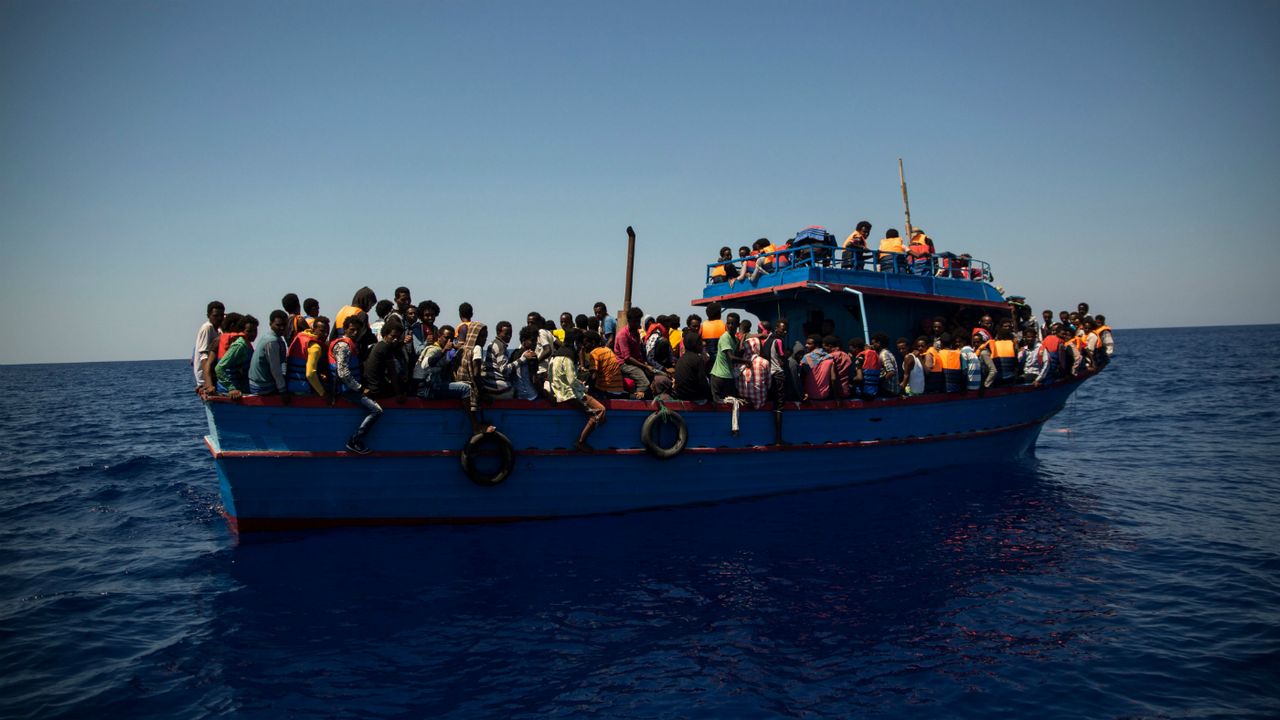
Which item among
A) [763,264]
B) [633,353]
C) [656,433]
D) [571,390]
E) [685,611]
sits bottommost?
[685,611]

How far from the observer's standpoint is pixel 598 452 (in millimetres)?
9734

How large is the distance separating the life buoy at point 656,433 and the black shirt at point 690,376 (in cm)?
43

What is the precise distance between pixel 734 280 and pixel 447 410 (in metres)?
7.18

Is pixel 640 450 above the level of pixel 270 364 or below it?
below

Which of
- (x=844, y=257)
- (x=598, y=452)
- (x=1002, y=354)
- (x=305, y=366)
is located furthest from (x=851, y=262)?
(x=305, y=366)

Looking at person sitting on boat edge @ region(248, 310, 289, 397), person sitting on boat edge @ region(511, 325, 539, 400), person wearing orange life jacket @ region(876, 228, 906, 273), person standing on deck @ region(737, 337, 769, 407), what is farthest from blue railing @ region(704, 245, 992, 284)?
person sitting on boat edge @ region(248, 310, 289, 397)

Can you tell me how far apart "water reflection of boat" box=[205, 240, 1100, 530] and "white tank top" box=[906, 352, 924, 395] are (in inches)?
9.7

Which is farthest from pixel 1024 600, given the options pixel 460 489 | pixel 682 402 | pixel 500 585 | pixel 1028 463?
pixel 1028 463

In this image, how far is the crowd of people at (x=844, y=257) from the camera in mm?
12750

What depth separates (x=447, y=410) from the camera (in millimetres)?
8906

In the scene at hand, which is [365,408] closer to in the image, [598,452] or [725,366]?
[598,452]

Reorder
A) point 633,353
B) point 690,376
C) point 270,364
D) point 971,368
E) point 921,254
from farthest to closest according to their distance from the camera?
1. point 921,254
2. point 971,368
3. point 633,353
4. point 690,376
5. point 270,364

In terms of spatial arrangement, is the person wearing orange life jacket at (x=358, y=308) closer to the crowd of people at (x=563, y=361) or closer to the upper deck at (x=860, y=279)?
the crowd of people at (x=563, y=361)

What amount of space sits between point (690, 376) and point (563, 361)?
6.89 feet
